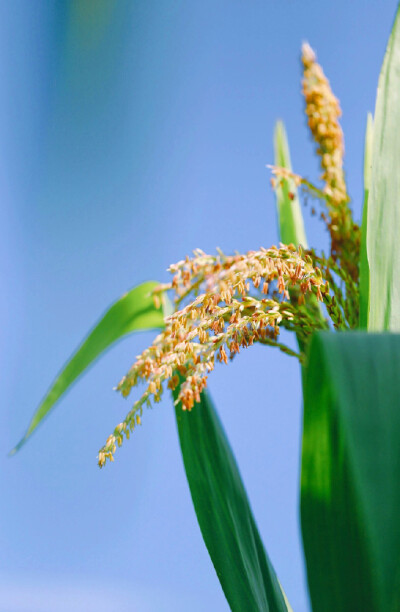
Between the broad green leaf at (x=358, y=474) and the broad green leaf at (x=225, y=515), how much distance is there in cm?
17

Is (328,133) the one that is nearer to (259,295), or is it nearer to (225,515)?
(259,295)

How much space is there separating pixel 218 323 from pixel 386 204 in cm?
15

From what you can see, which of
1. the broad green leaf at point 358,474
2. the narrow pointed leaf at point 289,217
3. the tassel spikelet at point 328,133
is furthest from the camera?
the narrow pointed leaf at point 289,217

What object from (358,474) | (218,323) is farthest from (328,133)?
(358,474)

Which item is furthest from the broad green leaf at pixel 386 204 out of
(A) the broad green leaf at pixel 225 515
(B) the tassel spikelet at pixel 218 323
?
(A) the broad green leaf at pixel 225 515

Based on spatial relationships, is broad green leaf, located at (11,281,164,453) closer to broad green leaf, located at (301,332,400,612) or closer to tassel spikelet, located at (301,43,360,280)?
tassel spikelet, located at (301,43,360,280)

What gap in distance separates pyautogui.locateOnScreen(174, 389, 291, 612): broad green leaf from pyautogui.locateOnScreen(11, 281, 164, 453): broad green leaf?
0.35 feet

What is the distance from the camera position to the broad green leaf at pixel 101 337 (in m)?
0.57

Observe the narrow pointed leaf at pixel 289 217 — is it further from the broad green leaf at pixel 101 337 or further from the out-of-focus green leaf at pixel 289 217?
the broad green leaf at pixel 101 337

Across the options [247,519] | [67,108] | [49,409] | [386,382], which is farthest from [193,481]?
[67,108]

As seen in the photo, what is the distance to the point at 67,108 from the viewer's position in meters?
2.14

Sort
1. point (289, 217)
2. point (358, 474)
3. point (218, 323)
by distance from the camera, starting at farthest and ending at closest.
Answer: point (289, 217)
point (218, 323)
point (358, 474)

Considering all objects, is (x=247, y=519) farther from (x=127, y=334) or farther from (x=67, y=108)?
(x=67, y=108)

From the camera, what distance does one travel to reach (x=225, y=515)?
49 centimetres
